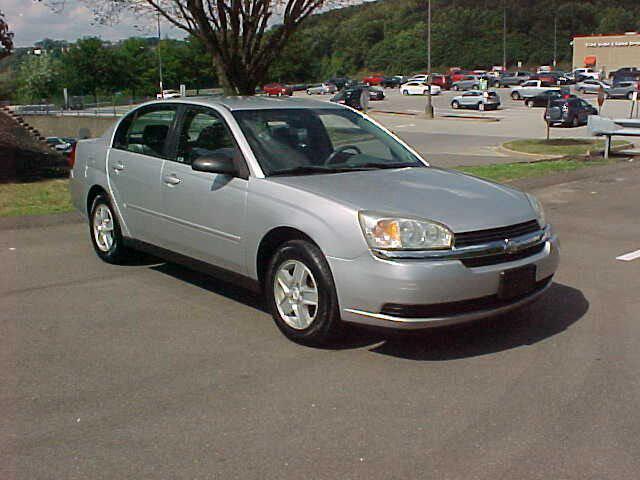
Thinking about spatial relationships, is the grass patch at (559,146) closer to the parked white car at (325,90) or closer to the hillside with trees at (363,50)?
the parked white car at (325,90)

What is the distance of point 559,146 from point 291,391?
20595 mm

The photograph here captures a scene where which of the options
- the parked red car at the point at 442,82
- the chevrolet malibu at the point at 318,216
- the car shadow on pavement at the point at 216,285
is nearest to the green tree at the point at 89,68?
the parked red car at the point at 442,82

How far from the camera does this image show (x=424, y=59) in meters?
131

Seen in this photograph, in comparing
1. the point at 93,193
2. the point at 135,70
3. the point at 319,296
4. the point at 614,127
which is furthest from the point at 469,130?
the point at 135,70

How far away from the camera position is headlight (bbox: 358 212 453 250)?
4.84 metres

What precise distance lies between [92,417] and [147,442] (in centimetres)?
47

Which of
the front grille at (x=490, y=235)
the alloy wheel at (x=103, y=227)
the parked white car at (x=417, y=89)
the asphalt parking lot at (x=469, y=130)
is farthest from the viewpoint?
the parked white car at (x=417, y=89)

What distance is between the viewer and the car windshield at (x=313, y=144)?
5.88 metres

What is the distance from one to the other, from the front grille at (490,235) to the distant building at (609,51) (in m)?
115

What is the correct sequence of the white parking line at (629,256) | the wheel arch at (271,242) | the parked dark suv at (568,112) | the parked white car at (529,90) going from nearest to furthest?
the wheel arch at (271,242) → the white parking line at (629,256) → the parked dark suv at (568,112) → the parked white car at (529,90)

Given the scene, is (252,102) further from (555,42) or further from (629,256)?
(555,42)

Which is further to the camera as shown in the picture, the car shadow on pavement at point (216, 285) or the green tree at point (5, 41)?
the green tree at point (5, 41)

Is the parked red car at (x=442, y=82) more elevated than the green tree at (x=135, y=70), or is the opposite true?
the green tree at (x=135, y=70)

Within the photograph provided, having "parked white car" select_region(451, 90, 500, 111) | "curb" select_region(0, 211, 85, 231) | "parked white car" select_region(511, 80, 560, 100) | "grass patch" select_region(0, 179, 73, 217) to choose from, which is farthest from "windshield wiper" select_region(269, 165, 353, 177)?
"parked white car" select_region(511, 80, 560, 100)
